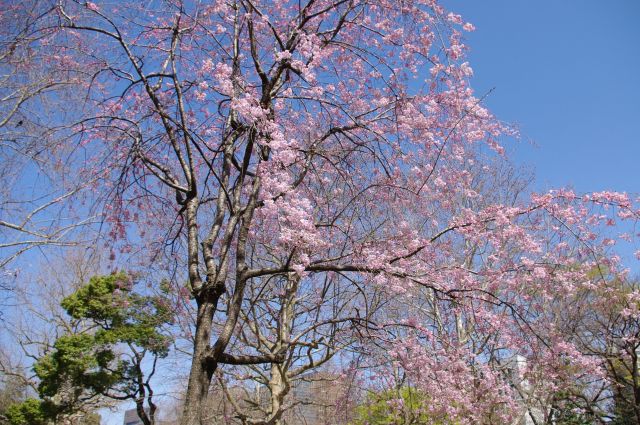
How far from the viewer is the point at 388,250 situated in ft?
16.4

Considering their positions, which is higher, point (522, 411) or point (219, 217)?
point (219, 217)

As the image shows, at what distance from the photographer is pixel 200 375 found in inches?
145

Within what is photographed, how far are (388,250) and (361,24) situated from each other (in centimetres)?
234

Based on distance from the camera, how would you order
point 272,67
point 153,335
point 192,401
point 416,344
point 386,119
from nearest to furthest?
point 192,401, point 272,67, point 386,119, point 416,344, point 153,335

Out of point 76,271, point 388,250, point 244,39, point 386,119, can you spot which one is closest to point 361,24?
point 386,119

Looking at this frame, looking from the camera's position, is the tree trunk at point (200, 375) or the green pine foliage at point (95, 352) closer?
the tree trunk at point (200, 375)

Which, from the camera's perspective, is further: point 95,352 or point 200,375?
point 95,352

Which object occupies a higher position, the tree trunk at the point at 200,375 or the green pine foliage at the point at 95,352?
the green pine foliage at the point at 95,352

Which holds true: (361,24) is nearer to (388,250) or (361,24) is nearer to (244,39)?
(244,39)

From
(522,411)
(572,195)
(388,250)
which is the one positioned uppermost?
(572,195)

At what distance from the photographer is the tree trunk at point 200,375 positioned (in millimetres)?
3561

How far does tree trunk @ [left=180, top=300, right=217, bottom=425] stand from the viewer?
3.56 m

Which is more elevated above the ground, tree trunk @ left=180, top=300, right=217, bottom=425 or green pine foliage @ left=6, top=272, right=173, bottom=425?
green pine foliage @ left=6, top=272, right=173, bottom=425

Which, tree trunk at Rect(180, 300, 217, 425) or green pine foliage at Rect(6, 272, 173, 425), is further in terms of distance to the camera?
green pine foliage at Rect(6, 272, 173, 425)
